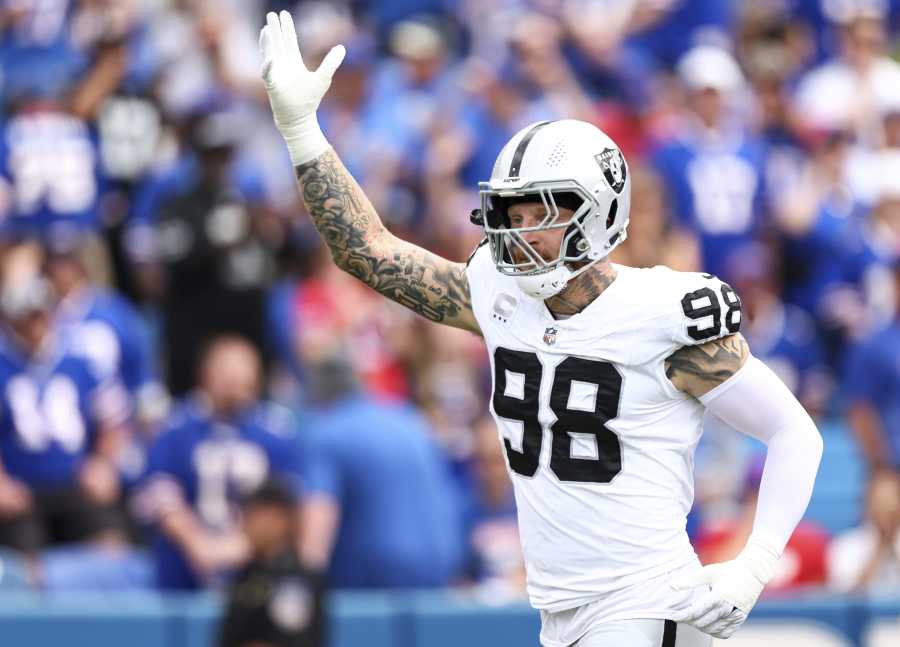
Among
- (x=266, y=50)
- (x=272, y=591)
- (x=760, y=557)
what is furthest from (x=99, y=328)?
(x=760, y=557)

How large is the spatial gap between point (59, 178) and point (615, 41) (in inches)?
153

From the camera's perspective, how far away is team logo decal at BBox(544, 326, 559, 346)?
442 cm

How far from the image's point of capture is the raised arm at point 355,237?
4.69 meters

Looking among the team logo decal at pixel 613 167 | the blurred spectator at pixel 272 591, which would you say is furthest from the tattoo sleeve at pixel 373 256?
the blurred spectator at pixel 272 591

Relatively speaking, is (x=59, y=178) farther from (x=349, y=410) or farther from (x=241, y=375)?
(x=349, y=410)

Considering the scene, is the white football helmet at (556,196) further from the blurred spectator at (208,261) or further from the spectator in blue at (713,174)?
the spectator in blue at (713,174)

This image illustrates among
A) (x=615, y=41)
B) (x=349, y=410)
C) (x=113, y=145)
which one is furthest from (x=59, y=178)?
(x=615, y=41)

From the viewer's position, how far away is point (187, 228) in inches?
375

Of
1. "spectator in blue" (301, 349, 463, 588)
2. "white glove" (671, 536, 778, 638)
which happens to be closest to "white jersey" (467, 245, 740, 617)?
"white glove" (671, 536, 778, 638)

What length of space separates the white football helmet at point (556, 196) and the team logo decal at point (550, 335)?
0.11 metres

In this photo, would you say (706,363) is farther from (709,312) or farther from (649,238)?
(649,238)

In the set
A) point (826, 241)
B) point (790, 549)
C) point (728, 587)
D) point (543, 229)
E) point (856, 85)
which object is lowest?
point (728, 587)

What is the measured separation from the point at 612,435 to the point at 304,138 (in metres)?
1.12

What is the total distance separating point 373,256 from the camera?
15.6ft
